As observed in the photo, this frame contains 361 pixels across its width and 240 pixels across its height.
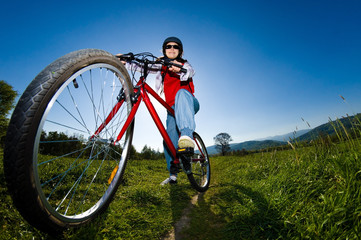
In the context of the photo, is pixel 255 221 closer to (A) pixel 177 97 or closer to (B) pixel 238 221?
(B) pixel 238 221

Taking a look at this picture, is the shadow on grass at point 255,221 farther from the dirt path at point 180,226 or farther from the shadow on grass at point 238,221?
the dirt path at point 180,226

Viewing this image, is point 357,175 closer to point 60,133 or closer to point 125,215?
point 125,215

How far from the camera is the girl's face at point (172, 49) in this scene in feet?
12.4

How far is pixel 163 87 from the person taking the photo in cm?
374

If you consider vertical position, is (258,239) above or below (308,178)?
below

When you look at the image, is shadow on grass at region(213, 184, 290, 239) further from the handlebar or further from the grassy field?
the handlebar

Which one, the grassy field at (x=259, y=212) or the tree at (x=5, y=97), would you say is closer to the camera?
the grassy field at (x=259, y=212)

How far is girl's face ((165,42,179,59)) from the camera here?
12.4 feet

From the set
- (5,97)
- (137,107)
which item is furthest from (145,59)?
(5,97)

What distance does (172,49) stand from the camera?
3.78m

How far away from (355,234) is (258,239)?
0.79m

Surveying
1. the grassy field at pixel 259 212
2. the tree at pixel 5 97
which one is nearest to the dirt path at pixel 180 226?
the grassy field at pixel 259 212

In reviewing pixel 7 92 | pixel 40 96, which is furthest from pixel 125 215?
pixel 7 92

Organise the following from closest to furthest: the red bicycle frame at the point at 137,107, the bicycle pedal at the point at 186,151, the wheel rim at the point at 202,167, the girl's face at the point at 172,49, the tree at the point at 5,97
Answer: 1. the red bicycle frame at the point at 137,107
2. the bicycle pedal at the point at 186,151
3. the girl's face at the point at 172,49
4. the wheel rim at the point at 202,167
5. the tree at the point at 5,97
